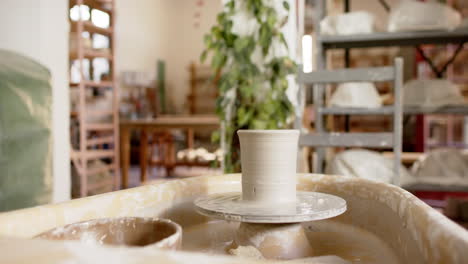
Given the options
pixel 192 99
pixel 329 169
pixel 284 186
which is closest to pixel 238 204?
pixel 284 186

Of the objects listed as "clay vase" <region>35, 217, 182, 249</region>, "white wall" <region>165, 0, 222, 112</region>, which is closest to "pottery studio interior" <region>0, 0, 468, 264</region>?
"clay vase" <region>35, 217, 182, 249</region>

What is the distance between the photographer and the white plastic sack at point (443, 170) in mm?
2215

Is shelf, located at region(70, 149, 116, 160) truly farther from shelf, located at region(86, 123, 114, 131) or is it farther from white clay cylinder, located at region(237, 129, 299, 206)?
white clay cylinder, located at region(237, 129, 299, 206)

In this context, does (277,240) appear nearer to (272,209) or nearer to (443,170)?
(272,209)

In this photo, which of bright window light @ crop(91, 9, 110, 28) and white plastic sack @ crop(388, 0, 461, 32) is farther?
bright window light @ crop(91, 9, 110, 28)

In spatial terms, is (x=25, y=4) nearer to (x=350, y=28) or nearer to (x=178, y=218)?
(x=178, y=218)

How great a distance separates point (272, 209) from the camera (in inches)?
25.7

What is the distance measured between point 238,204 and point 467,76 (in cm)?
461

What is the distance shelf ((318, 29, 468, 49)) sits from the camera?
2.34 meters

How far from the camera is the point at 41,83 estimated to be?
0.94m

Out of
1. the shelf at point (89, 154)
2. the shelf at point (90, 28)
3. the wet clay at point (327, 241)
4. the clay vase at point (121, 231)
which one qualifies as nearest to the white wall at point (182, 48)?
the shelf at point (90, 28)

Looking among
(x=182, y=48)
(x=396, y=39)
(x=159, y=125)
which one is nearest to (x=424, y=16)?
(x=396, y=39)

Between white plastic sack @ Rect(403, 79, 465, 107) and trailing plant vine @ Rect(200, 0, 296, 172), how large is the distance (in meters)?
0.70

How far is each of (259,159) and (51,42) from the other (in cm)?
84
